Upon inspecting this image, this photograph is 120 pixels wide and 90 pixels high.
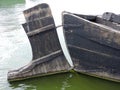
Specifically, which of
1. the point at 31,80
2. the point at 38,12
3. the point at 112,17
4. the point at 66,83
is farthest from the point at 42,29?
the point at 112,17

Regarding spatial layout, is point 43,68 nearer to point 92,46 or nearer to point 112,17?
point 92,46

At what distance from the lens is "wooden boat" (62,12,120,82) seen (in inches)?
209

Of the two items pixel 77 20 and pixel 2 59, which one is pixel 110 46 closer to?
pixel 77 20

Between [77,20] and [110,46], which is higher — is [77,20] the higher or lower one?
the higher one

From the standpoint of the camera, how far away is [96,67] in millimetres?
5695

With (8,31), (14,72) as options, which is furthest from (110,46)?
(8,31)

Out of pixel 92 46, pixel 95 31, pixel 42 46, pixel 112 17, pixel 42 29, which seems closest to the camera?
pixel 95 31

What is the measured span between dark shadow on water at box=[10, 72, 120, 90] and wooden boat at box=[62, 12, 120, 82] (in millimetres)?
143

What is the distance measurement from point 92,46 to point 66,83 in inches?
39.9

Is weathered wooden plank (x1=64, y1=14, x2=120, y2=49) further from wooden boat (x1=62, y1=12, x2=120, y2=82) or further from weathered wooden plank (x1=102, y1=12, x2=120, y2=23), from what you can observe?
weathered wooden plank (x1=102, y1=12, x2=120, y2=23)

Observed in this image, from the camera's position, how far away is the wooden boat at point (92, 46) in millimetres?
5320

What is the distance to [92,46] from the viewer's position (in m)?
5.55

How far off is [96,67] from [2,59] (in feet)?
9.40

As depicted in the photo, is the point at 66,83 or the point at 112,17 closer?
the point at 66,83
